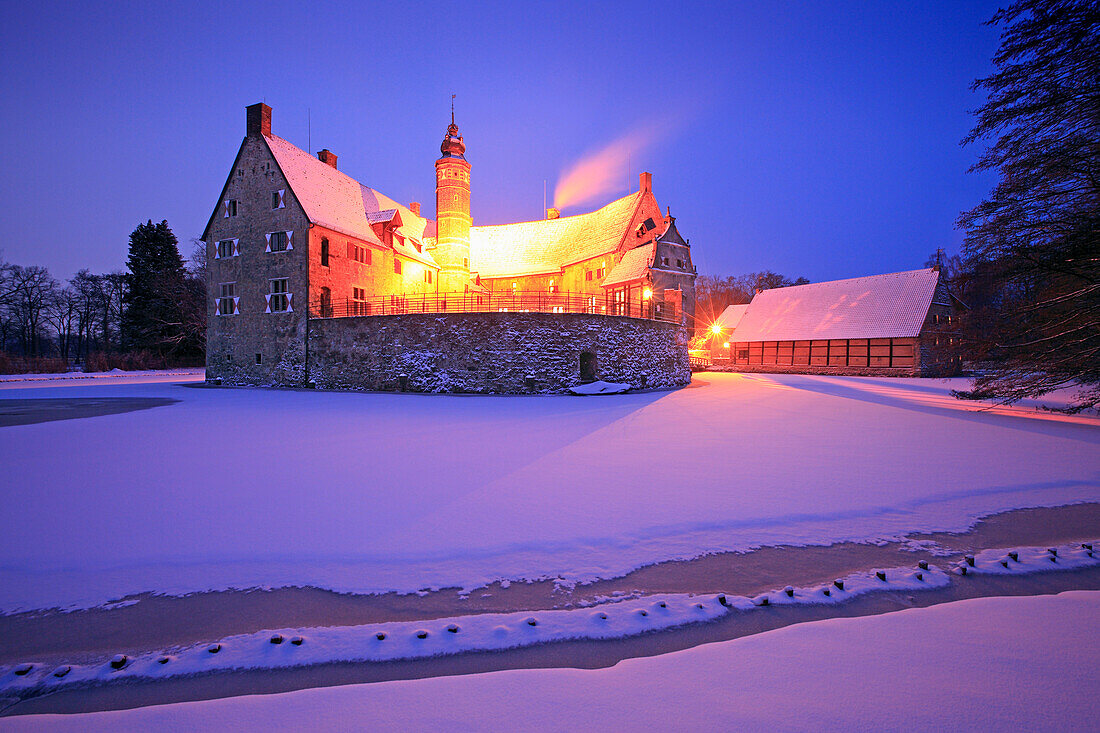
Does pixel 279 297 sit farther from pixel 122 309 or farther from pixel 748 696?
pixel 122 309

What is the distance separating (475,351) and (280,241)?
49.0ft

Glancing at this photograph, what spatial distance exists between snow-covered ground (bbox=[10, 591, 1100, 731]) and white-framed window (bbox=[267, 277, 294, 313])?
29058 millimetres

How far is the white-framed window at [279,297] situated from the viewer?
2764cm

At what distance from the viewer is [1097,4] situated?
34.6 ft

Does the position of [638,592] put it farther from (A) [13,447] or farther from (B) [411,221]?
(B) [411,221]

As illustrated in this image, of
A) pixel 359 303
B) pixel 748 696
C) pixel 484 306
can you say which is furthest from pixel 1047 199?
pixel 359 303

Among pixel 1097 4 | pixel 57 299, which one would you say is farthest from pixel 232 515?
pixel 57 299

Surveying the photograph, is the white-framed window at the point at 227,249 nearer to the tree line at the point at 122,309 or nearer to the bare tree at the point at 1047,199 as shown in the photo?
the tree line at the point at 122,309

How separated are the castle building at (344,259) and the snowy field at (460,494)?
49.3 feet

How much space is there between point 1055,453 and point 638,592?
1108 centimetres

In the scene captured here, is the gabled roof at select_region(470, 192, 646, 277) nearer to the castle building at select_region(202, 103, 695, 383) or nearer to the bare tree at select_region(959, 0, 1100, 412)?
the castle building at select_region(202, 103, 695, 383)

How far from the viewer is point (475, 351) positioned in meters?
24.2

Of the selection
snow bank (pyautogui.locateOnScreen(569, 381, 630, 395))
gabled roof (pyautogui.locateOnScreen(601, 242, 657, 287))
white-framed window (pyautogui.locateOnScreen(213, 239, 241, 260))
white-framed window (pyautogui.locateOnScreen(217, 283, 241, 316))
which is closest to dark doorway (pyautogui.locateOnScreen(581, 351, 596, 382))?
snow bank (pyautogui.locateOnScreen(569, 381, 630, 395))

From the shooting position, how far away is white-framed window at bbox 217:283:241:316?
Answer: 97.2ft
